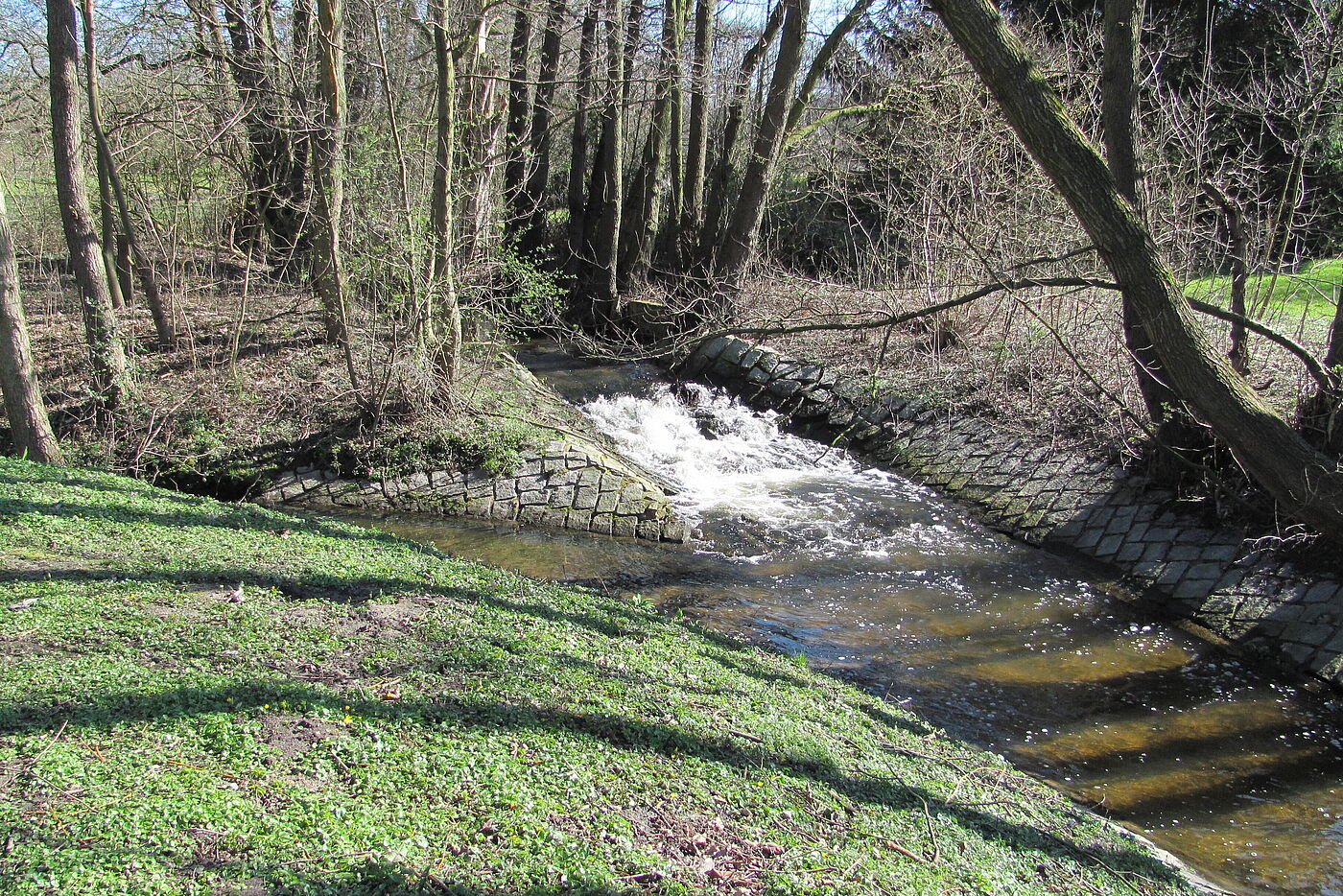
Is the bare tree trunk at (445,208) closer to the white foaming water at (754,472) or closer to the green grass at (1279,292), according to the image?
the white foaming water at (754,472)

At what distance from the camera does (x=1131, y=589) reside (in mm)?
9297

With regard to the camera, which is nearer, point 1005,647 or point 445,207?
point 1005,647

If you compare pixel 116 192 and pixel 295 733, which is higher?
pixel 116 192

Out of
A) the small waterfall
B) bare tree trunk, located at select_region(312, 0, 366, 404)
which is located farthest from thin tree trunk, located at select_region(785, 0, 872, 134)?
bare tree trunk, located at select_region(312, 0, 366, 404)

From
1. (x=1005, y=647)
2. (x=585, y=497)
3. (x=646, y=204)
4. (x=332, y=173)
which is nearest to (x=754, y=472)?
(x=585, y=497)

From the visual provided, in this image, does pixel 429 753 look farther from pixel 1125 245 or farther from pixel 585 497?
pixel 585 497

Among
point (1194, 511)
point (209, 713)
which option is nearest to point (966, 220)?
point (1194, 511)

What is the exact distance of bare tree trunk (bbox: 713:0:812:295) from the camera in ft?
55.8

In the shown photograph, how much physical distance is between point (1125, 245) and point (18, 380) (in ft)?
33.9

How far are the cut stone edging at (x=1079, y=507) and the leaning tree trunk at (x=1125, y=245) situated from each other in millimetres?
1869

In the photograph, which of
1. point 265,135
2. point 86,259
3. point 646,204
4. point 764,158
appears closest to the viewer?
point 86,259

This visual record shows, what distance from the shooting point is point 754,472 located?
505 inches

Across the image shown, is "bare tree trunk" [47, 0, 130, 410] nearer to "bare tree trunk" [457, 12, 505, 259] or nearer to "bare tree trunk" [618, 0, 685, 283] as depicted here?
"bare tree trunk" [457, 12, 505, 259]

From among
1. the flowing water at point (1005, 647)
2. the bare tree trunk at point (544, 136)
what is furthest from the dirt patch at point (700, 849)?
the bare tree trunk at point (544, 136)
